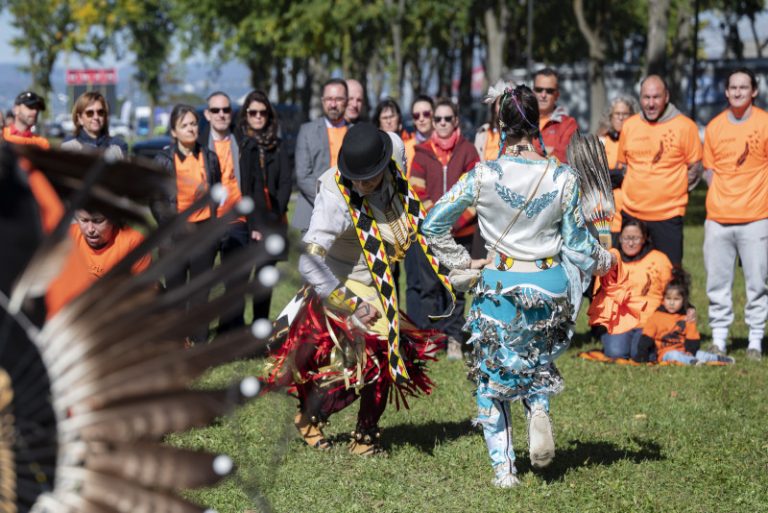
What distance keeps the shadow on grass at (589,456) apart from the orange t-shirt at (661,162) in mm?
2775

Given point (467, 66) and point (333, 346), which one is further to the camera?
point (467, 66)

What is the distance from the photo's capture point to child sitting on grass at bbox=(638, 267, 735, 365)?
28.6 feet

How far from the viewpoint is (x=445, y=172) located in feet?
29.4

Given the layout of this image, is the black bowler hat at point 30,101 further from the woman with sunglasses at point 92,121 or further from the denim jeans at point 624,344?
the denim jeans at point 624,344

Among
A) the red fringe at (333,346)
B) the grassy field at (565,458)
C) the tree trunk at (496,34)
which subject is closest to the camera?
the grassy field at (565,458)

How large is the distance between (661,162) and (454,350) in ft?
6.94

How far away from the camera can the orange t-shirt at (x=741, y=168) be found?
8.38 m

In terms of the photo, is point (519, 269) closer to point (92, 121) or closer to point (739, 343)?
point (92, 121)

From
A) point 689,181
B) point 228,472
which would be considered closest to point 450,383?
point 689,181

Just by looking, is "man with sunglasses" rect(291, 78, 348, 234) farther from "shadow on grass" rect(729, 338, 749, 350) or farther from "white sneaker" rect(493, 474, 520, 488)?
"white sneaker" rect(493, 474, 520, 488)

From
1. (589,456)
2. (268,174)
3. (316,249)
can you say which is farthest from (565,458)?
(268,174)

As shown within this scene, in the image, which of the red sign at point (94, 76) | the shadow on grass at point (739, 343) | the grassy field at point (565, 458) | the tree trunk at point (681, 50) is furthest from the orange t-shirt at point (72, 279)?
the tree trunk at point (681, 50)

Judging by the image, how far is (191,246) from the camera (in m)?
2.51

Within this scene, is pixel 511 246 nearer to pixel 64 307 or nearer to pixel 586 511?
pixel 586 511
